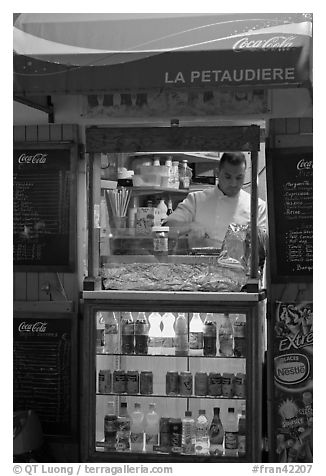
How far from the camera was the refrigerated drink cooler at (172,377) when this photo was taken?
4.41m

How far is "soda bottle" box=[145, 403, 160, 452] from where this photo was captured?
4656 millimetres

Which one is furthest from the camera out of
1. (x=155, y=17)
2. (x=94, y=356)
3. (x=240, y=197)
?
(x=240, y=197)

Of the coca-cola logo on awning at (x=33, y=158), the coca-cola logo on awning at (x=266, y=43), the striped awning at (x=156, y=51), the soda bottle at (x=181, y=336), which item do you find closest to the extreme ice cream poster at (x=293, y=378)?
the soda bottle at (x=181, y=336)

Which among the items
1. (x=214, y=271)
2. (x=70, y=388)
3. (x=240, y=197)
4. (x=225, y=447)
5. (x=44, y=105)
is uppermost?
(x=44, y=105)

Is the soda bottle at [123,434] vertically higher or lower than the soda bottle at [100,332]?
lower

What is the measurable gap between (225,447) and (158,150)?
2042 millimetres

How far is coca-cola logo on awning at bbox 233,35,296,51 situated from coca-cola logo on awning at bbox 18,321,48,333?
8.10ft

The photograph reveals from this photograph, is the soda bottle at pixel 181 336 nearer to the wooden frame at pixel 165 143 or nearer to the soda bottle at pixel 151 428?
the soda bottle at pixel 151 428

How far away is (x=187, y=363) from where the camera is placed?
4.72m

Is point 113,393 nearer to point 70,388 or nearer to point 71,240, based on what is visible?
point 70,388

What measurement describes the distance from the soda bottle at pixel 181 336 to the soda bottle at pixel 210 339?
14cm

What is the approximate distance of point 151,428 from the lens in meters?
4.70

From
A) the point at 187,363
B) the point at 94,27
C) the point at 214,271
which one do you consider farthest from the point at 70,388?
the point at 94,27

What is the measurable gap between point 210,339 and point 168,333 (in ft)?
0.99
